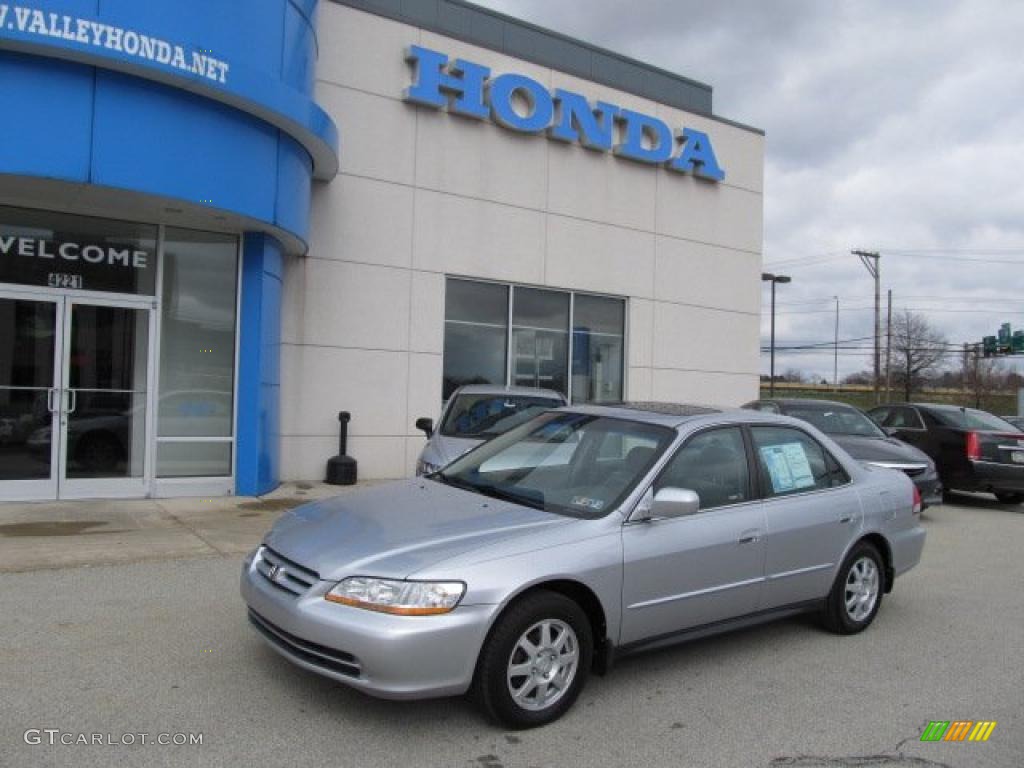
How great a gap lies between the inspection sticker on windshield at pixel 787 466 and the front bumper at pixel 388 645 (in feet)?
7.64

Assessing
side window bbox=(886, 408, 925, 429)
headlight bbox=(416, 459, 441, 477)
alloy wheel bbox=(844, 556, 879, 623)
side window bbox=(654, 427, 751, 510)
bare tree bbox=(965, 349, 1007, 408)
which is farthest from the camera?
bare tree bbox=(965, 349, 1007, 408)

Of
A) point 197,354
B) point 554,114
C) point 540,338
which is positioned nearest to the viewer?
point 197,354

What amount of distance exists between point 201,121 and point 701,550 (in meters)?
7.10

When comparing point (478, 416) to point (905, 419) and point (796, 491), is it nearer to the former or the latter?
point (796, 491)

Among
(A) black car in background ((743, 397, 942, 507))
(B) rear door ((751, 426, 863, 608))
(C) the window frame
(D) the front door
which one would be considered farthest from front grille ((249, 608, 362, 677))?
(A) black car in background ((743, 397, 942, 507))

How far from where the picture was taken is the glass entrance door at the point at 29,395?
9.05 meters

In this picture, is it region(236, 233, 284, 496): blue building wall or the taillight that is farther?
the taillight

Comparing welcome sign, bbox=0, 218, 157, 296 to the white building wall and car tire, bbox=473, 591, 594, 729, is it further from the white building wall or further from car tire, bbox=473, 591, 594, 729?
car tire, bbox=473, 591, 594, 729

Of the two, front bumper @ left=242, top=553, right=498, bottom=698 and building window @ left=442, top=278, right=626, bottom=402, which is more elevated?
building window @ left=442, top=278, right=626, bottom=402

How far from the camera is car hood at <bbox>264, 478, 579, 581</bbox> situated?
12.3 ft

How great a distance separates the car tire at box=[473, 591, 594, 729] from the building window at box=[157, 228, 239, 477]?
7.47 meters

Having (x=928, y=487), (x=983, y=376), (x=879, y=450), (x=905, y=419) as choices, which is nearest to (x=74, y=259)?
(x=879, y=450)

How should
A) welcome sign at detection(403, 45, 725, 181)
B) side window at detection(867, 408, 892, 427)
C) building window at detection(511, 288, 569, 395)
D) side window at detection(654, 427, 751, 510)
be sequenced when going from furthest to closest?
building window at detection(511, 288, 569, 395), side window at detection(867, 408, 892, 427), welcome sign at detection(403, 45, 725, 181), side window at detection(654, 427, 751, 510)

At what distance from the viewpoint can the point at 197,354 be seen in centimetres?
1032
